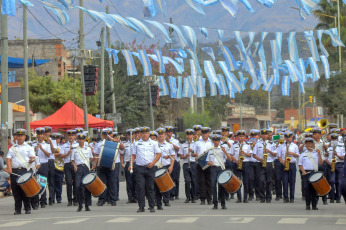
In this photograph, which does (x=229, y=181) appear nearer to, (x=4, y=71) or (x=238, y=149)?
(x=238, y=149)

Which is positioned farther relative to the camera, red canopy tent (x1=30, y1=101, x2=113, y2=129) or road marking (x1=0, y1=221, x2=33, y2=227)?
red canopy tent (x1=30, y1=101, x2=113, y2=129)

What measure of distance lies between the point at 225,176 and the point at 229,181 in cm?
26

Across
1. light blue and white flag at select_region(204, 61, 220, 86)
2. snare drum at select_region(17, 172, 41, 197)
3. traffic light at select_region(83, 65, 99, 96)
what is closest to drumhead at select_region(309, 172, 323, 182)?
snare drum at select_region(17, 172, 41, 197)

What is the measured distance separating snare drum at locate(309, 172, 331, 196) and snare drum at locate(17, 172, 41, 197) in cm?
630

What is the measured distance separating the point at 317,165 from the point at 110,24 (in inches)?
310

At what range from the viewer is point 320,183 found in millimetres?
16031

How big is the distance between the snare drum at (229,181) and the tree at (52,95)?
2937cm

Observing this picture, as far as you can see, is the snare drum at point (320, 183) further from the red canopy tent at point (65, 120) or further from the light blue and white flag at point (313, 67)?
the red canopy tent at point (65, 120)

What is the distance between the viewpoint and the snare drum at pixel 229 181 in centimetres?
1667

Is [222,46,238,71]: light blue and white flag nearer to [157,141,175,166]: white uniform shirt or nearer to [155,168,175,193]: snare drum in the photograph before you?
[157,141,175,166]: white uniform shirt

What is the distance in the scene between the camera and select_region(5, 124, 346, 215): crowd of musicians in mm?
16969

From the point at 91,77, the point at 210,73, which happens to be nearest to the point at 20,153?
the point at 91,77

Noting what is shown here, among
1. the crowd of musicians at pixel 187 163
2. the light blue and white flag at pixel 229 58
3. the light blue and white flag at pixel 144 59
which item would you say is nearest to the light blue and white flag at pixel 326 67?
the light blue and white flag at pixel 229 58

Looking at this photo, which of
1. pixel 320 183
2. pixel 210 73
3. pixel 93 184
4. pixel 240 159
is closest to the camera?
pixel 320 183
